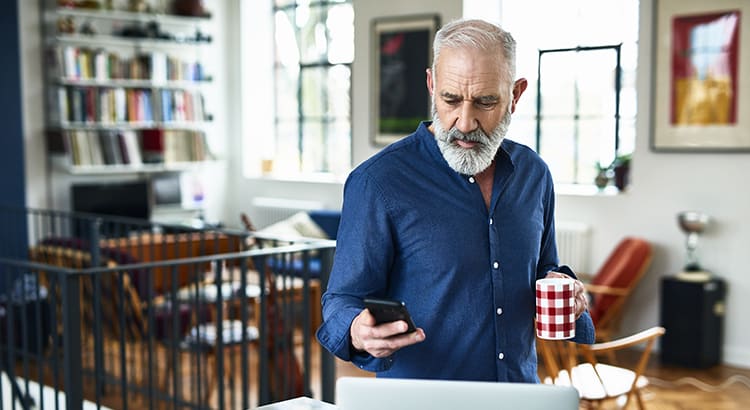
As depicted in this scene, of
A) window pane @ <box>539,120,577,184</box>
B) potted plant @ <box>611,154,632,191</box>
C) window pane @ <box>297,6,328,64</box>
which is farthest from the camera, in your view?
window pane @ <box>297,6,328,64</box>

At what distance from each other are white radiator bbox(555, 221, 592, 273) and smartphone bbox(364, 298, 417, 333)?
553cm

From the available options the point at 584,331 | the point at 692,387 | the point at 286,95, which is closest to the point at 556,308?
the point at 584,331

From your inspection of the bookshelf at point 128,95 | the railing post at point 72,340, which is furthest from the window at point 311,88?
the railing post at point 72,340

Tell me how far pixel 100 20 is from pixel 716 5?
17.6 ft

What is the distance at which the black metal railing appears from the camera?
12.0 feet

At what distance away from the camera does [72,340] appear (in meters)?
3.17

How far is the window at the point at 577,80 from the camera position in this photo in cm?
723

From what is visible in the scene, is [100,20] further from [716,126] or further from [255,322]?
[716,126]

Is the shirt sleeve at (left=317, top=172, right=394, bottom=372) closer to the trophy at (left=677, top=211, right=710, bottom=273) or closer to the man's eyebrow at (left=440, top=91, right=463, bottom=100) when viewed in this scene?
the man's eyebrow at (left=440, top=91, right=463, bottom=100)

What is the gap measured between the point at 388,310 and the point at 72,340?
6.16ft

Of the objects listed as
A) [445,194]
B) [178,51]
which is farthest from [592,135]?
[445,194]

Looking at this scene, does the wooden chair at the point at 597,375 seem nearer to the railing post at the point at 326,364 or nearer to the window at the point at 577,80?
the railing post at the point at 326,364

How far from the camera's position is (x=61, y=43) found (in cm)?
838

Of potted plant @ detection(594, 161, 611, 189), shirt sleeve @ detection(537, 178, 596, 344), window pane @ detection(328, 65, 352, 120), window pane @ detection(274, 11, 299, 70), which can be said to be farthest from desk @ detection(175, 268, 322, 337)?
shirt sleeve @ detection(537, 178, 596, 344)
